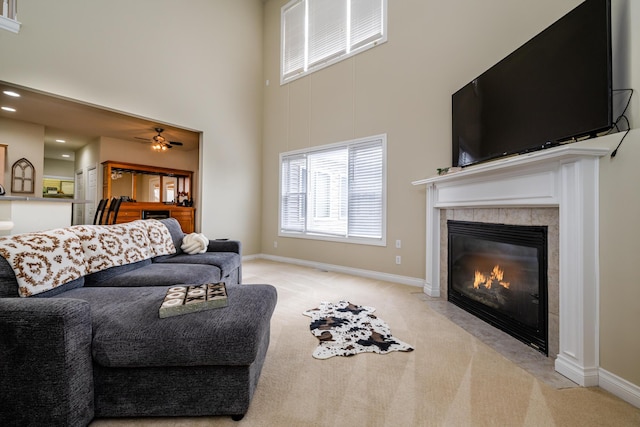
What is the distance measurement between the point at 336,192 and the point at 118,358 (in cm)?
380

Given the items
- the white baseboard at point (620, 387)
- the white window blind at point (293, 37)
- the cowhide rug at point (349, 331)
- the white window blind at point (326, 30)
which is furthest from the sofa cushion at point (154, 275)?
the white window blind at point (293, 37)

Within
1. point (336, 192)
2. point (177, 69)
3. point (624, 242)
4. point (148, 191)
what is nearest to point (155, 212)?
point (148, 191)

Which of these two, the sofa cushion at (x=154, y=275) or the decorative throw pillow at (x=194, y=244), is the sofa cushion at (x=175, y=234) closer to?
the decorative throw pillow at (x=194, y=244)

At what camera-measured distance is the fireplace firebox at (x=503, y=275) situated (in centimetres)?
205

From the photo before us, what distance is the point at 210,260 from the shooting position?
2885 millimetres

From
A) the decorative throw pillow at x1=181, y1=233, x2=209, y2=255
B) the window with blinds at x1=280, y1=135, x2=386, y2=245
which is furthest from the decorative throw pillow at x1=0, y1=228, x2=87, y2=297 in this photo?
the window with blinds at x1=280, y1=135, x2=386, y2=245

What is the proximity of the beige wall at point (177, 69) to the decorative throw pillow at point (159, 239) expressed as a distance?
1940 millimetres

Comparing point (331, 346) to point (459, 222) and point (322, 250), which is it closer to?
point (459, 222)

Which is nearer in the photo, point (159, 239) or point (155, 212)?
point (159, 239)

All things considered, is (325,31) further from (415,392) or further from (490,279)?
(415,392)

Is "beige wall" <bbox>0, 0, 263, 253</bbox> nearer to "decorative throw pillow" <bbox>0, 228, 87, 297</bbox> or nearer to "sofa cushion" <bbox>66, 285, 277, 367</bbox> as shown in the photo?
"decorative throw pillow" <bbox>0, 228, 87, 297</bbox>

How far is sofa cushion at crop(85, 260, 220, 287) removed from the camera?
7.01 feet

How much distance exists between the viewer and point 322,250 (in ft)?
16.0

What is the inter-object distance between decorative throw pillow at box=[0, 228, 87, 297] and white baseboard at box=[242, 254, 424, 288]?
332cm
